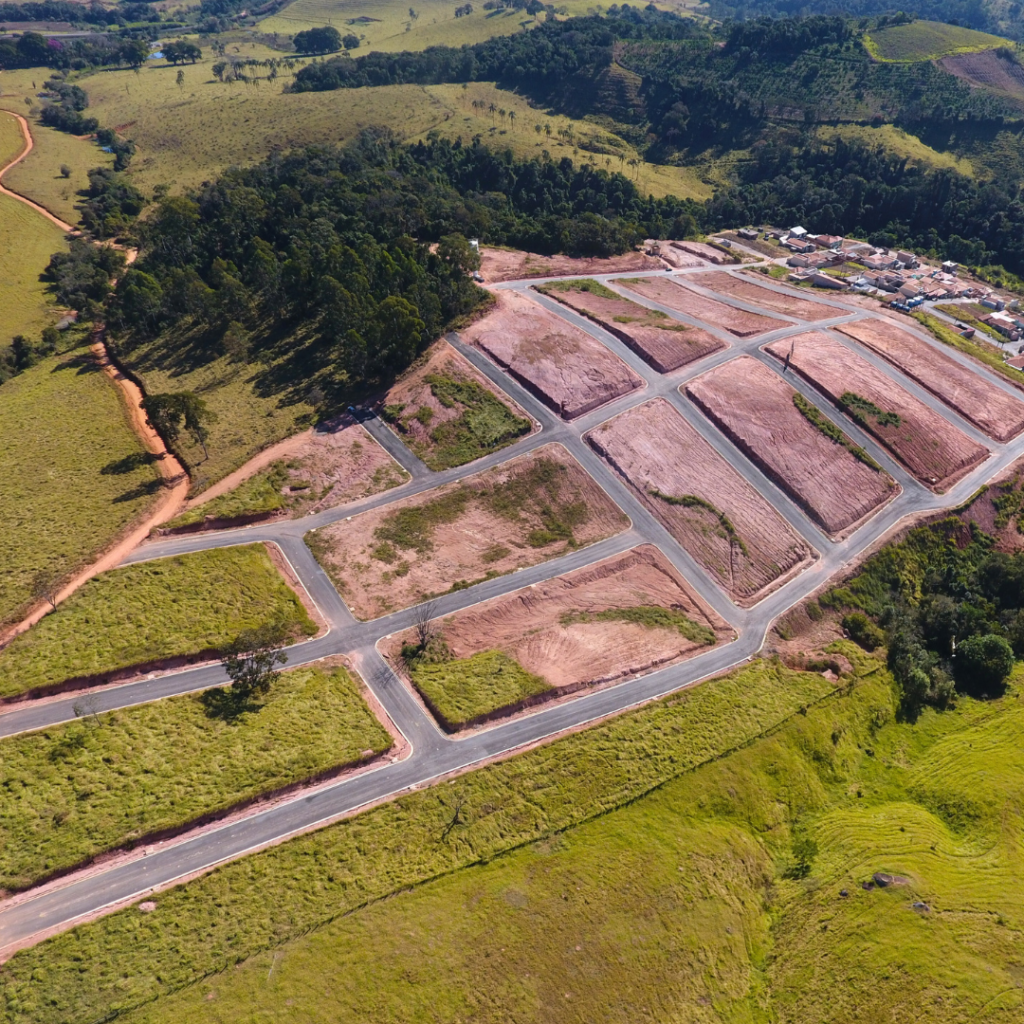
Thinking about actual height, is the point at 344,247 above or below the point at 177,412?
above

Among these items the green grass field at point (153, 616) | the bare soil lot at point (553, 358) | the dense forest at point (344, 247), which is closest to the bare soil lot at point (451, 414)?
the bare soil lot at point (553, 358)

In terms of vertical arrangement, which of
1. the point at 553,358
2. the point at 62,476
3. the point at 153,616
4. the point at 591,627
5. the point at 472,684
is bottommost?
the point at 591,627

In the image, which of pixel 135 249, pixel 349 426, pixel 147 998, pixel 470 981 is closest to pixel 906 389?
pixel 349 426

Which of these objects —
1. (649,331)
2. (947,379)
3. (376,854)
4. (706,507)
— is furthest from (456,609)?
(947,379)

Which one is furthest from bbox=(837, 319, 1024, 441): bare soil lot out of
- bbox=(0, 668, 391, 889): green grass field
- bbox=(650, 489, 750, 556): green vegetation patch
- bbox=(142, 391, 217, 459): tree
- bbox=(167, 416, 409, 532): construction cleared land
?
bbox=(142, 391, 217, 459): tree

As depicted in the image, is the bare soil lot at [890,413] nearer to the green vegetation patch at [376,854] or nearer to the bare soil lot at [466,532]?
the bare soil lot at [466,532]

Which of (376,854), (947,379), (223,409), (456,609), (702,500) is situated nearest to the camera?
(376,854)

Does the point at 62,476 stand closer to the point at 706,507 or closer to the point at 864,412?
the point at 706,507

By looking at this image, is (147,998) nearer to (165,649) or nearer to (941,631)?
(165,649)
